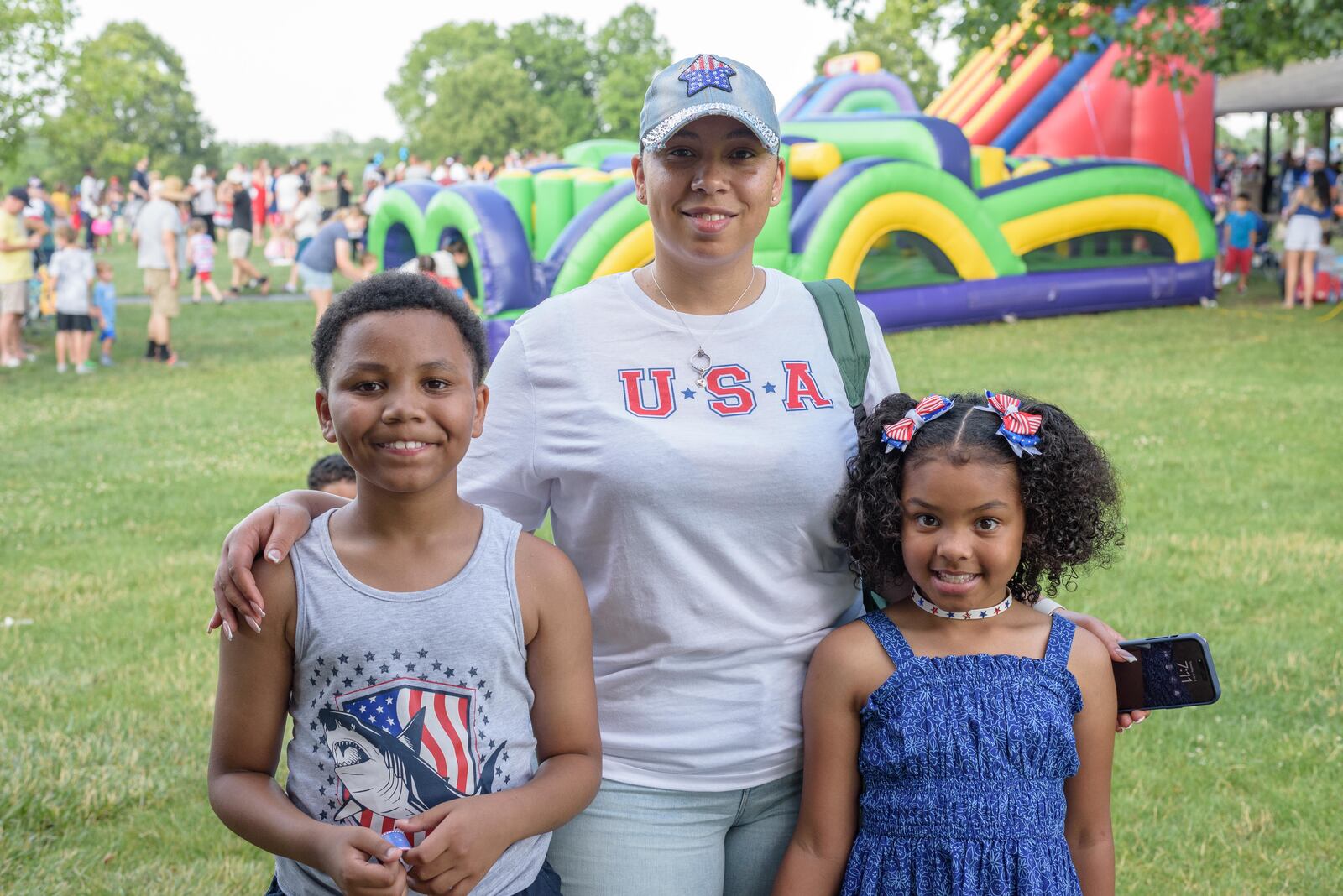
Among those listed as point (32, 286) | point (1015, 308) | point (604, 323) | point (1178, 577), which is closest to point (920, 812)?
point (604, 323)

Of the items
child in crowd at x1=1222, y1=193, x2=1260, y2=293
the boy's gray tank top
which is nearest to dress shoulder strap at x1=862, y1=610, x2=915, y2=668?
the boy's gray tank top

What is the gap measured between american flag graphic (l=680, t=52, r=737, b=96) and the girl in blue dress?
599mm

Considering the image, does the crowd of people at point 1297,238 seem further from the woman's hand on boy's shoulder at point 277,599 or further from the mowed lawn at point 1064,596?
the woman's hand on boy's shoulder at point 277,599

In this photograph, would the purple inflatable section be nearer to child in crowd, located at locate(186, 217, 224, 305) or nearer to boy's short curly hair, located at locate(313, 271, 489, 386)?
child in crowd, located at locate(186, 217, 224, 305)

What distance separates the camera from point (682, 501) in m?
2.04

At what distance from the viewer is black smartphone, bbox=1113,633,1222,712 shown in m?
2.08

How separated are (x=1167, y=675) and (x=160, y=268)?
44.0 feet

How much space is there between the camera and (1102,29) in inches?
544

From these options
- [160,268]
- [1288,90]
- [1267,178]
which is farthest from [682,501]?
[1267,178]

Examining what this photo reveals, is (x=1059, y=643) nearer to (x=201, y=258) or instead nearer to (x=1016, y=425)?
(x=1016, y=425)

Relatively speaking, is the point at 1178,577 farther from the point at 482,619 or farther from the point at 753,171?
the point at 482,619

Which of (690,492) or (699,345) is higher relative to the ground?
(699,345)

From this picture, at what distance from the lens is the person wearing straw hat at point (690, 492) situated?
6.73 feet

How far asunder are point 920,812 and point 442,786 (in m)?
0.75
